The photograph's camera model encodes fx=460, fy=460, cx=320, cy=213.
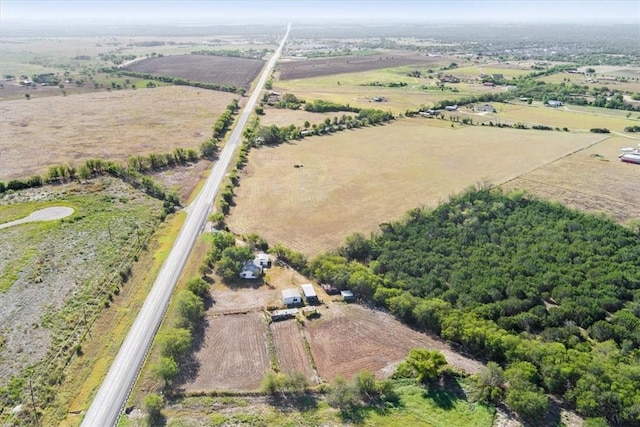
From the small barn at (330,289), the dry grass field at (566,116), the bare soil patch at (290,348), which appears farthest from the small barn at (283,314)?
the dry grass field at (566,116)

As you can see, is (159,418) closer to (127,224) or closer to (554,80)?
(127,224)

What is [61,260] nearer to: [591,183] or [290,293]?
[290,293]

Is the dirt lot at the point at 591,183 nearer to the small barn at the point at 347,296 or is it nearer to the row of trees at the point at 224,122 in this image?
the small barn at the point at 347,296

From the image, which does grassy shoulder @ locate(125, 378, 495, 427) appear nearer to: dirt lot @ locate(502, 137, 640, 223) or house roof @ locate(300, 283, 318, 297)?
house roof @ locate(300, 283, 318, 297)

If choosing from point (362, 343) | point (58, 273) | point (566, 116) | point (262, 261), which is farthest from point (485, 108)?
point (58, 273)

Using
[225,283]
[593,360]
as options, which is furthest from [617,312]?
[225,283]

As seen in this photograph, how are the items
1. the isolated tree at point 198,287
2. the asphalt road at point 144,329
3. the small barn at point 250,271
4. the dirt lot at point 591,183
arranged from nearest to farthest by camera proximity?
1. the asphalt road at point 144,329
2. the isolated tree at point 198,287
3. the small barn at point 250,271
4. the dirt lot at point 591,183
